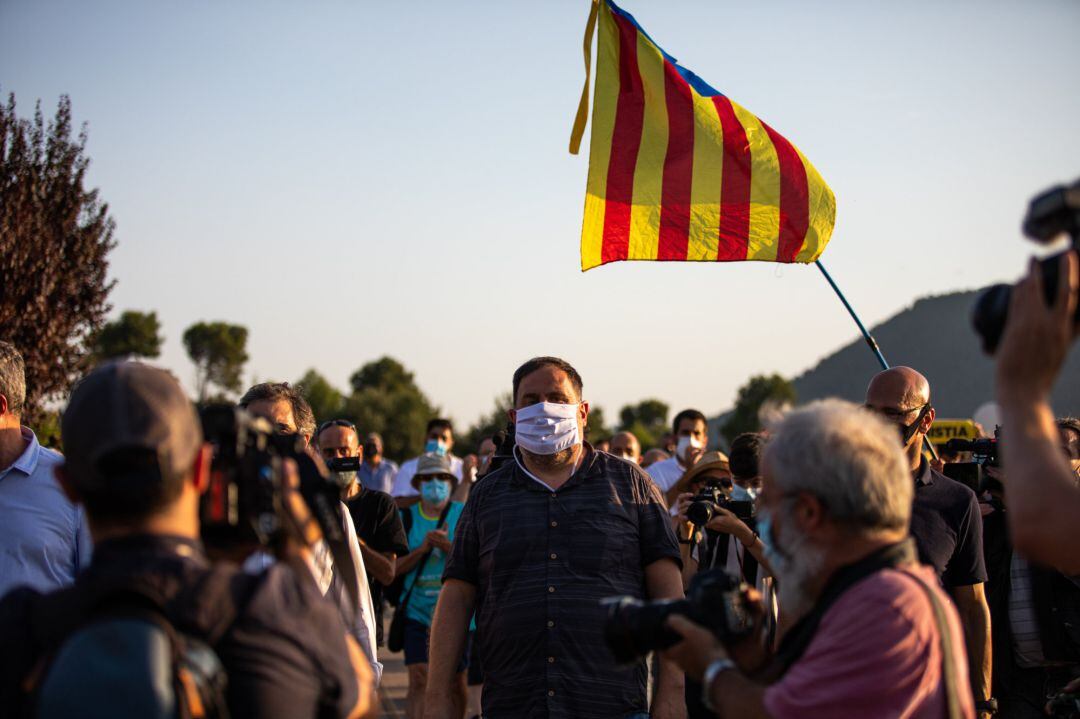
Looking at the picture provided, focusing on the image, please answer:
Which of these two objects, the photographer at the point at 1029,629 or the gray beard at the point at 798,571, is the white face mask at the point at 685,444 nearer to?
the photographer at the point at 1029,629

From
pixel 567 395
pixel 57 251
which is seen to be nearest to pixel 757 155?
pixel 567 395

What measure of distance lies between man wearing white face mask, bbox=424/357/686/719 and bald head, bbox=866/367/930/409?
46.9 inches

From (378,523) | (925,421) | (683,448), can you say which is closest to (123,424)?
(925,421)

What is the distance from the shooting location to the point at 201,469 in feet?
7.75

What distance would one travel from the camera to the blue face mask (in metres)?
9.09

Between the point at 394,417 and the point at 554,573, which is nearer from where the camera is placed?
the point at 554,573

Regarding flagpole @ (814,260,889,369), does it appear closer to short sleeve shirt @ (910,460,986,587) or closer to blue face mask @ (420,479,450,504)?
short sleeve shirt @ (910,460,986,587)

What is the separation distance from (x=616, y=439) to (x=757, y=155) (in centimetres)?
633

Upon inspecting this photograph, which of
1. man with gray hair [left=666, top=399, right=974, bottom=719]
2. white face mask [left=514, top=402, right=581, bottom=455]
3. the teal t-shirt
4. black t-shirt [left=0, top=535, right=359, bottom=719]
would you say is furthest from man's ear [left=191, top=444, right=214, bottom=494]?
the teal t-shirt

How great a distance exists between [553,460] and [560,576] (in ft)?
1.73

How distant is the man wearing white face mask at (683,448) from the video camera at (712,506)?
10.7 ft

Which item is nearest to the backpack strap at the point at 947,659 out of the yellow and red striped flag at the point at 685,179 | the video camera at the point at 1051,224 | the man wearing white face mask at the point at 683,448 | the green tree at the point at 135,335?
the video camera at the point at 1051,224

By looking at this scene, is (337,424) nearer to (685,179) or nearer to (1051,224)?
(685,179)

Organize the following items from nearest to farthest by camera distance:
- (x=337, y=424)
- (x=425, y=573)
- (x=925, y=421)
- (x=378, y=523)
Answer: (x=925, y=421)
(x=378, y=523)
(x=337, y=424)
(x=425, y=573)
